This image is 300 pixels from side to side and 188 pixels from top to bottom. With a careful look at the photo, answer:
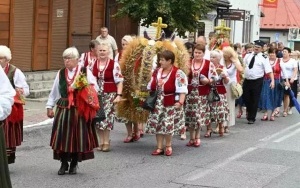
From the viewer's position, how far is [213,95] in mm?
12727

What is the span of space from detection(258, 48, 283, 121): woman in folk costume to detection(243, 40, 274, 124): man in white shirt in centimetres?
90

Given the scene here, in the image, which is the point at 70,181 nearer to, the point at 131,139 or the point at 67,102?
the point at 67,102

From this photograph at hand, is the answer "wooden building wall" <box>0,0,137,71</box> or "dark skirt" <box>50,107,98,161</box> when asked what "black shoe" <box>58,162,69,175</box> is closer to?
"dark skirt" <box>50,107,98,161</box>

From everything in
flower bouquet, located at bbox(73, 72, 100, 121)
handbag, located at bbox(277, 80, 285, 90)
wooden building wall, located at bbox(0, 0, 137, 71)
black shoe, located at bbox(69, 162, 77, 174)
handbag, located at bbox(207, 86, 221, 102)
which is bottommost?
black shoe, located at bbox(69, 162, 77, 174)

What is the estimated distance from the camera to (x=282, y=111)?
63.4ft

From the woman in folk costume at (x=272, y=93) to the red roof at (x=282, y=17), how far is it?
1258 inches

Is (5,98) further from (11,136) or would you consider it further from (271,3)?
(271,3)

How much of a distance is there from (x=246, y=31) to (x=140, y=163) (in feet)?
98.2

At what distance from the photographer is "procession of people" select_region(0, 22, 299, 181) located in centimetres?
905

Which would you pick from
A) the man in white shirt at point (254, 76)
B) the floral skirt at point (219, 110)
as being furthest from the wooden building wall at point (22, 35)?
the floral skirt at point (219, 110)

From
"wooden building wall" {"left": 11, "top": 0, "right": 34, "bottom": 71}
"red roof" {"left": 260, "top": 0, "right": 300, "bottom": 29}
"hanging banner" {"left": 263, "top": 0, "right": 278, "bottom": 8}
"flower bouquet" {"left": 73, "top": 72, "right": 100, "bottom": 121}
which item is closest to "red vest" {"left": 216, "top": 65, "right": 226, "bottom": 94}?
"flower bouquet" {"left": 73, "top": 72, "right": 100, "bottom": 121}

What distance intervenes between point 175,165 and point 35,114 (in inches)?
217

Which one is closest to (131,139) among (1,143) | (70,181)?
(70,181)

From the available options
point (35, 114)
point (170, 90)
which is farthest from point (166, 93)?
point (35, 114)
